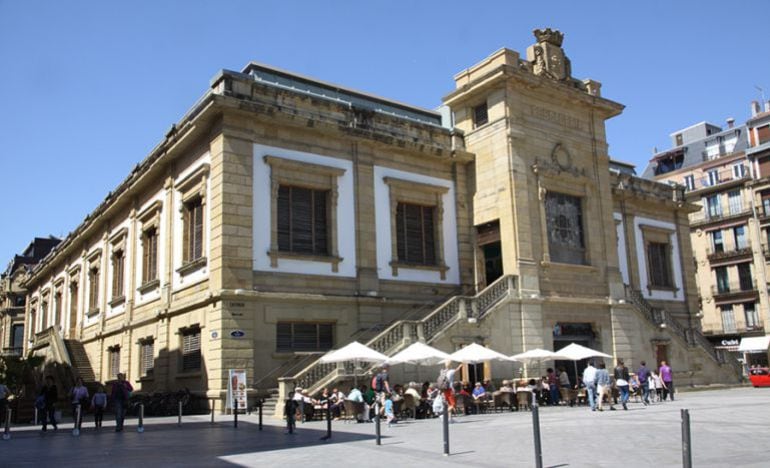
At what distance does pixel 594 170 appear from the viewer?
33.2m

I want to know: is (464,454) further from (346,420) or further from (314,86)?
(314,86)

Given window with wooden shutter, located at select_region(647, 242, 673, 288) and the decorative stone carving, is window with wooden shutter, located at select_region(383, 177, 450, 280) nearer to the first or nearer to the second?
the decorative stone carving

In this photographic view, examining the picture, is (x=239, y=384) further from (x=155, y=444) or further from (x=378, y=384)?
(x=155, y=444)

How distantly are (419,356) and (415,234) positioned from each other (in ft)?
Result: 28.6

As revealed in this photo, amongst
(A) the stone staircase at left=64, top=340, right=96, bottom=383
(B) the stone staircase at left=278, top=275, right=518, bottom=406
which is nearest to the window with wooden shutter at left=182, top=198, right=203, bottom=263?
(B) the stone staircase at left=278, top=275, right=518, bottom=406

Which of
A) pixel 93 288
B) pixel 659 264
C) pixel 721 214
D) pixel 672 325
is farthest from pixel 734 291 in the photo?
pixel 93 288

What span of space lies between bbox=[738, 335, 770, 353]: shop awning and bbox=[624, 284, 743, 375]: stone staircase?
16.0m

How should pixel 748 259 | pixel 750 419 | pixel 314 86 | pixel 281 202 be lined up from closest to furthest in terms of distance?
pixel 750 419
pixel 281 202
pixel 314 86
pixel 748 259

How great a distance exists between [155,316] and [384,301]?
9466 millimetres

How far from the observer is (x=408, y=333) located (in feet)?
78.8


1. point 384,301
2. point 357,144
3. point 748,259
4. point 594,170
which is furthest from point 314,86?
point 748,259

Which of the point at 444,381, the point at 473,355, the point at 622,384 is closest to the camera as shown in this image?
the point at 444,381

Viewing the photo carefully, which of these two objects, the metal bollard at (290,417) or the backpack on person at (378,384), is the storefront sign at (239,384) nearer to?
the backpack on person at (378,384)

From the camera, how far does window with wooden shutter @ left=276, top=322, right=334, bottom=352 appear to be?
Answer: 81.7ft
